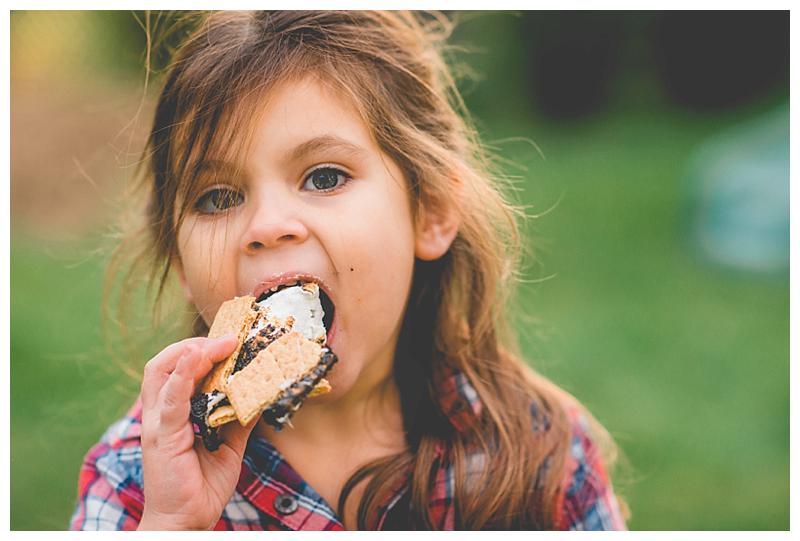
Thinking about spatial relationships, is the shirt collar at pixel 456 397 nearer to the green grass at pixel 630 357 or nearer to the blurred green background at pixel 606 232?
the blurred green background at pixel 606 232

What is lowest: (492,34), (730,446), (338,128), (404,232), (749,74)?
(730,446)

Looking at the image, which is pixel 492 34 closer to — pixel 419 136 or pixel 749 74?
pixel 749 74

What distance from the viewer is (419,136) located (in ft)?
5.75

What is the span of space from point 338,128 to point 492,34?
232 inches

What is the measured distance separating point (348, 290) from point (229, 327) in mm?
235

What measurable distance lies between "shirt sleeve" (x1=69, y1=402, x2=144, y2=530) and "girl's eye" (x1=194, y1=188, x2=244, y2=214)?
51cm

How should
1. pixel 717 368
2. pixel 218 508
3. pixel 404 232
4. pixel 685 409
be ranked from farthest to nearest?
pixel 717 368 < pixel 685 409 < pixel 404 232 < pixel 218 508

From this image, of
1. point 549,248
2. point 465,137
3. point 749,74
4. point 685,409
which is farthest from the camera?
point 749,74

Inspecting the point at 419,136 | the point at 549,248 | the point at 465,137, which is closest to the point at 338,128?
the point at 419,136

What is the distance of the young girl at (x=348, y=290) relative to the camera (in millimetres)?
1476

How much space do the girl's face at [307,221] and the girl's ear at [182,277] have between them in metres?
0.06

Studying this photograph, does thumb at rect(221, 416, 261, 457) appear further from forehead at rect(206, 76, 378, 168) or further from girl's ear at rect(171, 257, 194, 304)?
forehead at rect(206, 76, 378, 168)

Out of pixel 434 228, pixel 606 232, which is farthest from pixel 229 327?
pixel 606 232

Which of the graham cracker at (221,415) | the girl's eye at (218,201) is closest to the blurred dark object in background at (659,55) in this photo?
the girl's eye at (218,201)
